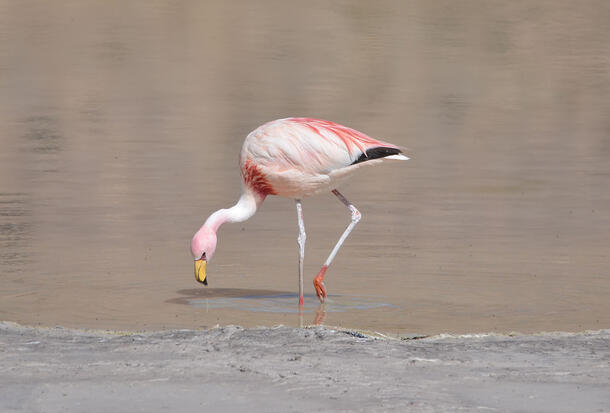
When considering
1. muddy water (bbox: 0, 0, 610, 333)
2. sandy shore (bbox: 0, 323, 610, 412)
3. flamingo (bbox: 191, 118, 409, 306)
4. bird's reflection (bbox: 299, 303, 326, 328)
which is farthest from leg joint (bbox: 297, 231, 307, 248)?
sandy shore (bbox: 0, 323, 610, 412)

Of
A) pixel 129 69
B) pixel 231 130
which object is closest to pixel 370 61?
pixel 129 69

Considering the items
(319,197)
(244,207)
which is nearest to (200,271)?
(244,207)

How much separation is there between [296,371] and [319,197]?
7.11 meters

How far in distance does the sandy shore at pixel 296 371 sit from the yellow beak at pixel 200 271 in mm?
1297

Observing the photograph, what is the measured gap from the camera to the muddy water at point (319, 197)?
796 cm

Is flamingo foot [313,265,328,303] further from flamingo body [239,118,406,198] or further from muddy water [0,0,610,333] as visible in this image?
flamingo body [239,118,406,198]

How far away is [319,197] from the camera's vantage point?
1227 centimetres

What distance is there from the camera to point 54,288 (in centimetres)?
812

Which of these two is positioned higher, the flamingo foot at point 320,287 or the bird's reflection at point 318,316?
the flamingo foot at point 320,287

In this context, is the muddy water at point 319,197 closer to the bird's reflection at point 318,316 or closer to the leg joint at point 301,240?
the bird's reflection at point 318,316

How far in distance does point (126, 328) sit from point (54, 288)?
1182 mm

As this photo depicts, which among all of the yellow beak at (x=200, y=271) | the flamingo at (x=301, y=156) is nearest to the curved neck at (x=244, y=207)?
the flamingo at (x=301, y=156)

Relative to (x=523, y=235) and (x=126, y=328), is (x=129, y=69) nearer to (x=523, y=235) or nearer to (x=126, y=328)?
(x=523, y=235)

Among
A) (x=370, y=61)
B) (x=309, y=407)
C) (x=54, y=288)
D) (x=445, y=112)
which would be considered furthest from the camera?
(x=370, y=61)
